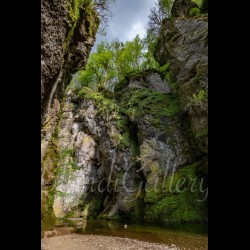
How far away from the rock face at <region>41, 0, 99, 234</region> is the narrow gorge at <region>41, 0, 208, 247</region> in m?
0.31

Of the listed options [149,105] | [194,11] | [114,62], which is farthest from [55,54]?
[114,62]

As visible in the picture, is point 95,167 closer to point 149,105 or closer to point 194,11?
point 149,105

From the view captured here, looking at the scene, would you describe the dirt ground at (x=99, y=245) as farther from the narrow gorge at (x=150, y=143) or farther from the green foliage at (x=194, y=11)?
→ the green foliage at (x=194, y=11)

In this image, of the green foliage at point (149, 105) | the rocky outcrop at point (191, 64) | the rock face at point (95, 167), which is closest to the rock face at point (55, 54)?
the rock face at point (95, 167)

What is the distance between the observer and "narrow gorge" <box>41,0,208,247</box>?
65.8 feet

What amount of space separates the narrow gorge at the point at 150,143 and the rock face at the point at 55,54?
315 mm

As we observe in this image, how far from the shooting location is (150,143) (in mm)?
22922

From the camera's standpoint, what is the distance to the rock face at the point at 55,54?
6.82 m

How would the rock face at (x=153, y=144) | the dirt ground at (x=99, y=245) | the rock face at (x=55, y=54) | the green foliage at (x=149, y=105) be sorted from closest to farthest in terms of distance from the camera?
the rock face at (x=55, y=54)
the dirt ground at (x=99, y=245)
the rock face at (x=153, y=144)
the green foliage at (x=149, y=105)

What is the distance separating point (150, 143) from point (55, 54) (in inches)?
656

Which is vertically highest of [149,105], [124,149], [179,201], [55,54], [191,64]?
[191,64]

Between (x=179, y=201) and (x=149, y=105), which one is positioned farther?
(x=149, y=105)
